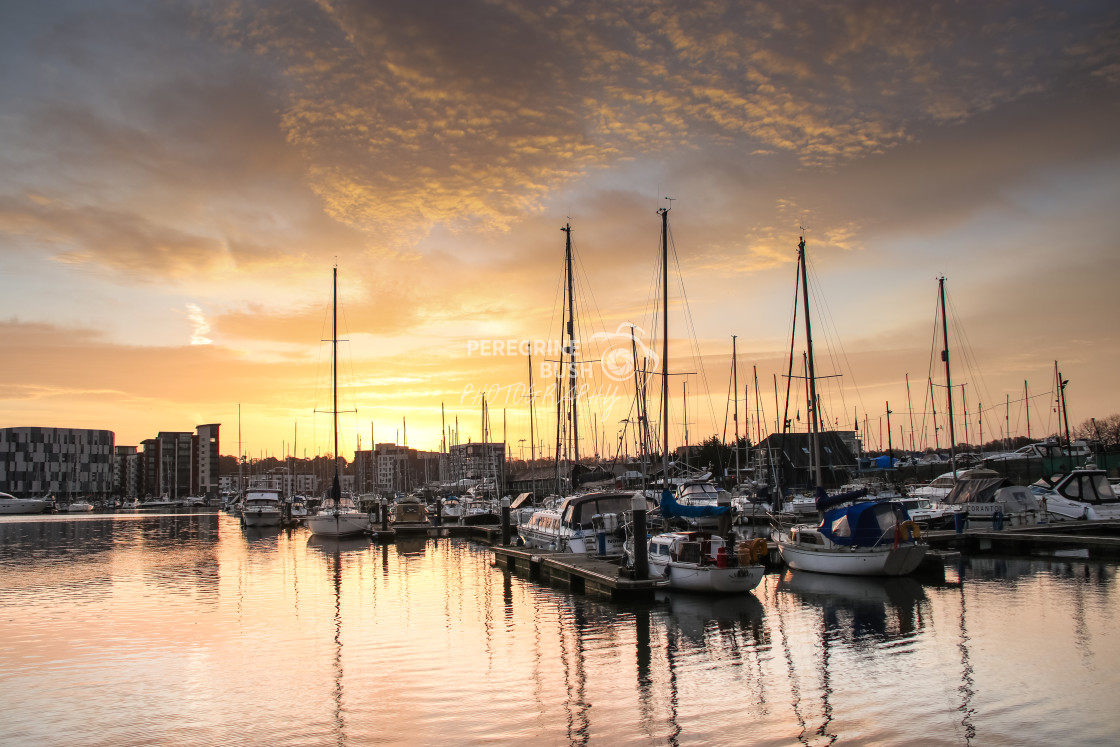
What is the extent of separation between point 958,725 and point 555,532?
25.2 metres

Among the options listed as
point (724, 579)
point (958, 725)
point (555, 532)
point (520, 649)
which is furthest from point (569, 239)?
point (958, 725)

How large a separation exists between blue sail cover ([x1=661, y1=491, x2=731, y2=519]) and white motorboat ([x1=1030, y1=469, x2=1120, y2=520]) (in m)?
23.2

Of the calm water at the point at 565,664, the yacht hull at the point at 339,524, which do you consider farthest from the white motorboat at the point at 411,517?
the calm water at the point at 565,664

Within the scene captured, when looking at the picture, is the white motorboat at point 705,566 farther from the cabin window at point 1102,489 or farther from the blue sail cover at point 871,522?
the cabin window at point 1102,489

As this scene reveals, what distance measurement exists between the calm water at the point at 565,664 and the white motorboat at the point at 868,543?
767 millimetres

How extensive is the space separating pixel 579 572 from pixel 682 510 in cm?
472

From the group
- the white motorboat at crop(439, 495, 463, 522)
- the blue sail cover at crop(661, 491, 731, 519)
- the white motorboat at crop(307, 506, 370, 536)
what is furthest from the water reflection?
the white motorboat at crop(439, 495, 463, 522)

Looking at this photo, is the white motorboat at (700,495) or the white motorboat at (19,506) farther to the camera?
the white motorboat at (19,506)

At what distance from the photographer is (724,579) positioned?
80.8 ft

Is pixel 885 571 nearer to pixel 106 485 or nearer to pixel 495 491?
pixel 495 491

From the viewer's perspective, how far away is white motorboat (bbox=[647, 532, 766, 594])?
24.6 meters

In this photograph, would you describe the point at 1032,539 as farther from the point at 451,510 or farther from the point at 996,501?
the point at 451,510

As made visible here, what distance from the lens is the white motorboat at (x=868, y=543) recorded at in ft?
90.7

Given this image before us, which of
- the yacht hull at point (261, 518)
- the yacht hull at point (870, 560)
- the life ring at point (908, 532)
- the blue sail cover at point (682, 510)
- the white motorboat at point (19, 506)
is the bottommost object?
the white motorboat at point (19, 506)
